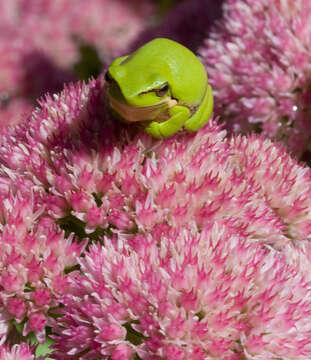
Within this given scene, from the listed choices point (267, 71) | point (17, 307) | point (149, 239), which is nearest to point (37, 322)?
point (17, 307)

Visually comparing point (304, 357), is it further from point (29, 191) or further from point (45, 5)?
point (45, 5)

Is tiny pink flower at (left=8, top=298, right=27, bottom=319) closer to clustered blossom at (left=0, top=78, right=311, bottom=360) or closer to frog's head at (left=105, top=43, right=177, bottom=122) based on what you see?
clustered blossom at (left=0, top=78, right=311, bottom=360)

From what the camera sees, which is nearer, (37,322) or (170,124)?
(37,322)

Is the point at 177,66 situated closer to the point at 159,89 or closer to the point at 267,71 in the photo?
the point at 159,89

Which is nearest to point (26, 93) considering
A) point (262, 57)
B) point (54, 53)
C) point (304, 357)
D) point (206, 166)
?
point (54, 53)

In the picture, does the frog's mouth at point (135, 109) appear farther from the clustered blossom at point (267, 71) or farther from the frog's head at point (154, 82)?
the clustered blossom at point (267, 71)

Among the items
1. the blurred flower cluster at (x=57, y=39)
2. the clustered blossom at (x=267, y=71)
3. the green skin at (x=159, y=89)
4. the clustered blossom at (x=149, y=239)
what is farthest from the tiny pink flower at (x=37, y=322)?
the blurred flower cluster at (x=57, y=39)

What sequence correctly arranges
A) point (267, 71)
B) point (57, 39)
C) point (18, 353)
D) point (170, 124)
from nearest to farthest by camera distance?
point (18, 353) → point (170, 124) → point (267, 71) → point (57, 39)

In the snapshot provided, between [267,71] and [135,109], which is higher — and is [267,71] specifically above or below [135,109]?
below

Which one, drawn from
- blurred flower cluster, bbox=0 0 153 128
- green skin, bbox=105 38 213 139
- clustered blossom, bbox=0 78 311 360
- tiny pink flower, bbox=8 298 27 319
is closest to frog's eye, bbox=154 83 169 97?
green skin, bbox=105 38 213 139
